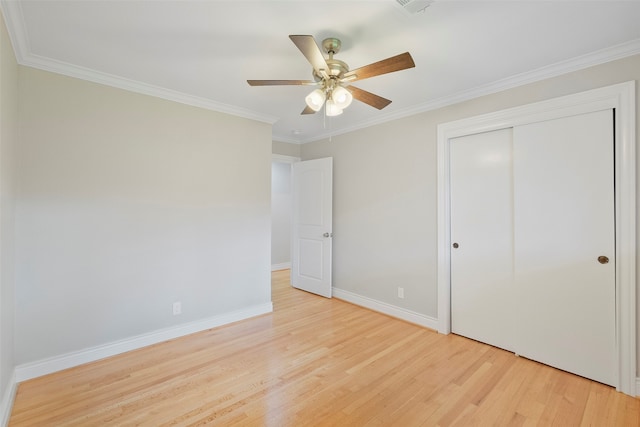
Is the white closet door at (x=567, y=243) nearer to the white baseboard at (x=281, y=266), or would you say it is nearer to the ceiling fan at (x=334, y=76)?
the ceiling fan at (x=334, y=76)

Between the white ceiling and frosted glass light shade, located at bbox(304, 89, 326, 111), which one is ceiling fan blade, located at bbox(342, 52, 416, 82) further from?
the white ceiling

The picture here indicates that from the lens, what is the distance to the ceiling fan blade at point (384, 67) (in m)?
1.57

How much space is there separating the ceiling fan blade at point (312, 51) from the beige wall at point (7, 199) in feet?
5.64

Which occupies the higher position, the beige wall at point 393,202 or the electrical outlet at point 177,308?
the beige wall at point 393,202

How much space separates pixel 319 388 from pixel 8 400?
2.02 meters

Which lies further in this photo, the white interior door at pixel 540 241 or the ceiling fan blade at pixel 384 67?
the white interior door at pixel 540 241

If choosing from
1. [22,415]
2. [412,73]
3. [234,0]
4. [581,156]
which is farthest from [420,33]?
[22,415]

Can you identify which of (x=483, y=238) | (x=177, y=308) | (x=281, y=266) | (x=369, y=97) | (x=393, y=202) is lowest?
(x=281, y=266)

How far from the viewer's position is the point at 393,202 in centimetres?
347

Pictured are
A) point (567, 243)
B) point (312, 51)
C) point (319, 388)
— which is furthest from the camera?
point (567, 243)

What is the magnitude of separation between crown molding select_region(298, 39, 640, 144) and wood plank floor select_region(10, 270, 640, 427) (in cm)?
243

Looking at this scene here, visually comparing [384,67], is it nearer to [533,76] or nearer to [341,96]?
[341,96]

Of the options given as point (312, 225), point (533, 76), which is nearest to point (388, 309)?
point (312, 225)

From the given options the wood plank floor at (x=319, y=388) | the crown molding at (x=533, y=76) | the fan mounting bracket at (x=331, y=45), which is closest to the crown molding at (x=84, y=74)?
the fan mounting bracket at (x=331, y=45)
